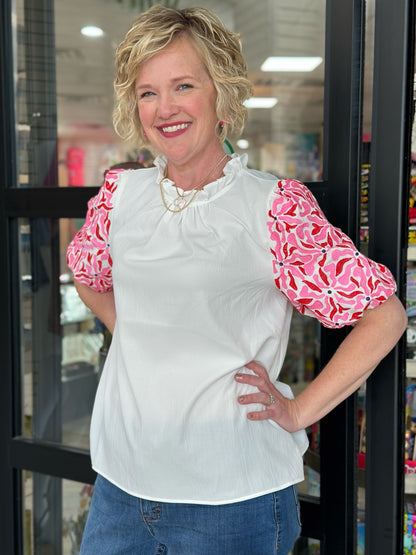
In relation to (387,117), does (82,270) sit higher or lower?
lower

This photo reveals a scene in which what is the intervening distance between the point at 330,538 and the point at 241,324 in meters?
0.63

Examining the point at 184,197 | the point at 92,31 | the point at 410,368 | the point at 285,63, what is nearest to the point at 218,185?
the point at 184,197

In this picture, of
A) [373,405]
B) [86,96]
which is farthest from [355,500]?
[86,96]

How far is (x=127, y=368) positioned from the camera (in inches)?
43.8

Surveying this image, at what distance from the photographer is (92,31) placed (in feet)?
12.8

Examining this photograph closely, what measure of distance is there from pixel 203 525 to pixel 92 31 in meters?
3.56

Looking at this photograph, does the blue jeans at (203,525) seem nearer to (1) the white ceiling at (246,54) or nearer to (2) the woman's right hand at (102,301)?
(2) the woman's right hand at (102,301)

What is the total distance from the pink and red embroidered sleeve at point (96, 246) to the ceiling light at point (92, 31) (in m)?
2.49

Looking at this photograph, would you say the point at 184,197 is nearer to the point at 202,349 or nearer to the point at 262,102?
the point at 202,349

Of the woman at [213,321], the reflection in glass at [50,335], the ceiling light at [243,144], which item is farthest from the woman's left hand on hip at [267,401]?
the ceiling light at [243,144]

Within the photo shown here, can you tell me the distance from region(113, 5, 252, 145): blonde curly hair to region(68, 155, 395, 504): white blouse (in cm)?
12

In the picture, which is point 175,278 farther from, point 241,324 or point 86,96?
point 86,96

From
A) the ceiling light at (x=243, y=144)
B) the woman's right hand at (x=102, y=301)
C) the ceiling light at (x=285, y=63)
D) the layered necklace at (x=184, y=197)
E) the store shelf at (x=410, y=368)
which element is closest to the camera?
the layered necklace at (x=184, y=197)

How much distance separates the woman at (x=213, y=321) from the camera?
105 cm
